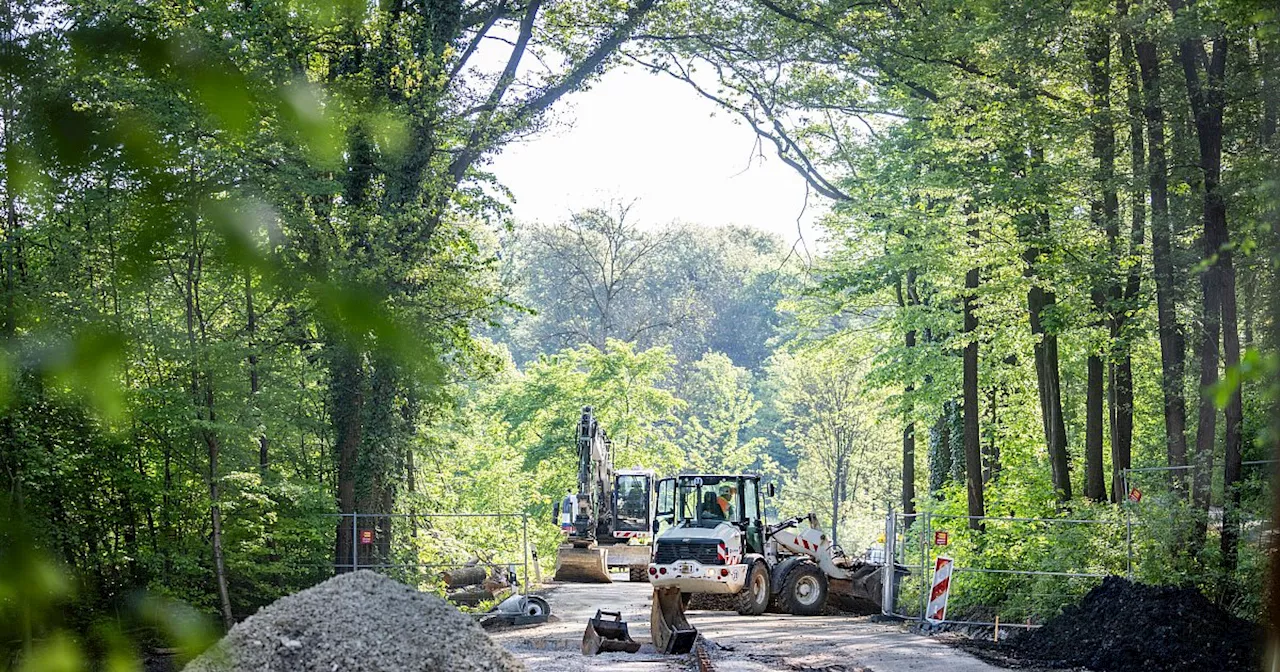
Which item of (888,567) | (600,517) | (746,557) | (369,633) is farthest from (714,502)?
(369,633)

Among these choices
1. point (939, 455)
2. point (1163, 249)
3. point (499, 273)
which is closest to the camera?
point (1163, 249)

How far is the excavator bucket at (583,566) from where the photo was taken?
34.5 m

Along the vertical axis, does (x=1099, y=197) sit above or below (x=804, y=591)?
above

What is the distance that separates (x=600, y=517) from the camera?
37.4m

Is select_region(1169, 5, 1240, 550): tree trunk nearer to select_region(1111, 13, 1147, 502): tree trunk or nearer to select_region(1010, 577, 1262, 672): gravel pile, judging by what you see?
select_region(1111, 13, 1147, 502): tree trunk

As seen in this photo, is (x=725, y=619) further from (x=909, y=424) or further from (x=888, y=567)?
(x=909, y=424)

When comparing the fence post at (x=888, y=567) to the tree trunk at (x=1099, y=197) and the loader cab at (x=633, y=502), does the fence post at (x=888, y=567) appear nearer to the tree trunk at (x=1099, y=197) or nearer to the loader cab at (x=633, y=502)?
the tree trunk at (x=1099, y=197)

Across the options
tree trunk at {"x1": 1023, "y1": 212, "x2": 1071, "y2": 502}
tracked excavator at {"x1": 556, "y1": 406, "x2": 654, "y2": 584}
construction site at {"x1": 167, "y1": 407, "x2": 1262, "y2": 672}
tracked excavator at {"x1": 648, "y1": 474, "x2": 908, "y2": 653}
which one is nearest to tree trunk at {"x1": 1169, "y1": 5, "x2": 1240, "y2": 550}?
construction site at {"x1": 167, "y1": 407, "x2": 1262, "y2": 672}

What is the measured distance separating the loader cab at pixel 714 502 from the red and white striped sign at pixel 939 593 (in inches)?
199

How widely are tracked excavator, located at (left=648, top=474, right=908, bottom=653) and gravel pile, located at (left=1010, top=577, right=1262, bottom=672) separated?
255 inches

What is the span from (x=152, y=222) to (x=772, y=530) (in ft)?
80.7

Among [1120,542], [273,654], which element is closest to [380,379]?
[273,654]

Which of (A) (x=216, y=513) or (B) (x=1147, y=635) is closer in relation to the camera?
(B) (x=1147, y=635)

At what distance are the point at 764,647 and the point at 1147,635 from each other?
16.7ft
